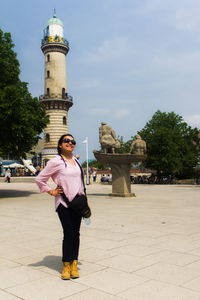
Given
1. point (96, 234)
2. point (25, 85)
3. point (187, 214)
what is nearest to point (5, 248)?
point (96, 234)

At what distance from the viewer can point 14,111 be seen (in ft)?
56.0

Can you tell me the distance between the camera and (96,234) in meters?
7.09

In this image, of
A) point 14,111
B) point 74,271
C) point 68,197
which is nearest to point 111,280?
point 74,271

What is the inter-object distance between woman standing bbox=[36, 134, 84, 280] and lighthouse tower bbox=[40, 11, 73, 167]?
1820 inches

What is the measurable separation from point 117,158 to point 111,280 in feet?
40.5

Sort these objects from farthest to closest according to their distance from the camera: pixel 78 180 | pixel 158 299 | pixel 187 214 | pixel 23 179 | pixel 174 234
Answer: pixel 23 179 < pixel 187 214 < pixel 174 234 < pixel 78 180 < pixel 158 299

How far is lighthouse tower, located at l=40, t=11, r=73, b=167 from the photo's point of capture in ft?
166

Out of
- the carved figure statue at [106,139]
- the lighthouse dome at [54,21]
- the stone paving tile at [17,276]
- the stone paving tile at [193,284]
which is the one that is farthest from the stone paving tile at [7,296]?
the lighthouse dome at [54,21]

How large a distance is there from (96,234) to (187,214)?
13.6ft

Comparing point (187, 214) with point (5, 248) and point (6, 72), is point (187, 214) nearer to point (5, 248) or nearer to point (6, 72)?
point (5, 248)

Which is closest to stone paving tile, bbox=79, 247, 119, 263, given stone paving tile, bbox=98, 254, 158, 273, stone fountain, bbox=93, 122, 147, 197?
stone paving tile, bbox=98, 254, 158, 273

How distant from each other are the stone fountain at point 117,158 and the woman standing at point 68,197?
11850 millimetres

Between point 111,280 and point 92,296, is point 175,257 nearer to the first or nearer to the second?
point 111,280

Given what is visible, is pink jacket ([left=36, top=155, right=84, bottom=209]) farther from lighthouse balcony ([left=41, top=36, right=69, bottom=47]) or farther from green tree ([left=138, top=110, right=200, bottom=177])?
lighthouse balcony ([left=41, top=36, right=69, bottom=47])
